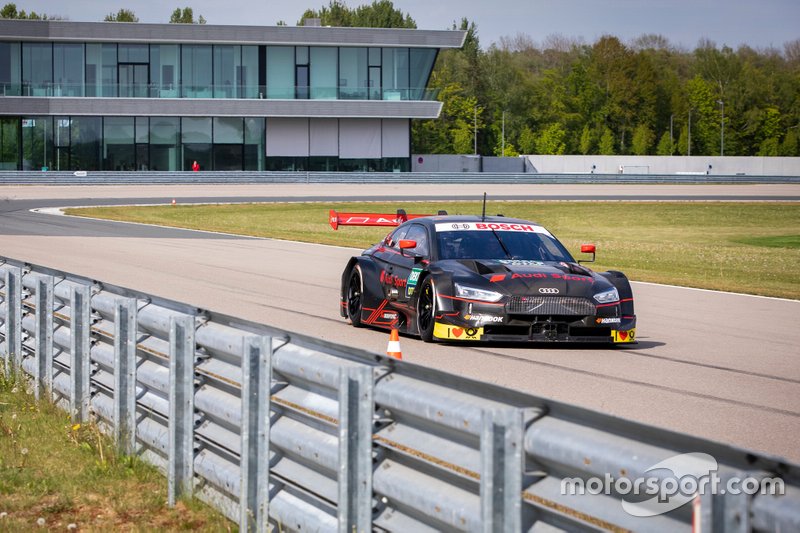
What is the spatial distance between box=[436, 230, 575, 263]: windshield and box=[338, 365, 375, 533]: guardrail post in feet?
26.6

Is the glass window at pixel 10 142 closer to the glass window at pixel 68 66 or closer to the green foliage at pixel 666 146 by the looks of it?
the glass window at pixel 68 66

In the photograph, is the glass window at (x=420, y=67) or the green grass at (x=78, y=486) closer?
the green grass at (x=78, y=486)

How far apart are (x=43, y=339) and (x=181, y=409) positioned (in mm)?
3325

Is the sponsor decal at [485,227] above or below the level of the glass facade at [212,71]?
below

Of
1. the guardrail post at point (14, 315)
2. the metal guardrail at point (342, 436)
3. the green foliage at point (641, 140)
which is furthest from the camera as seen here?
the green foliage at point (641, 140)

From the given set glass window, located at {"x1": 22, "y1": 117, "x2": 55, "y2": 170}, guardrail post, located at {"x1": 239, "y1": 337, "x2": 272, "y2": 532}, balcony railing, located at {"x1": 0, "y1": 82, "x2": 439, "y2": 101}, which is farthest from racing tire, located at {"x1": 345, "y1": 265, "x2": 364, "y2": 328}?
glass window, located at {"x1": 22, "y1": 117, "x2": 55, "y2": 170}

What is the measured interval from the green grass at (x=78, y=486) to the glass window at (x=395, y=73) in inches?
2648

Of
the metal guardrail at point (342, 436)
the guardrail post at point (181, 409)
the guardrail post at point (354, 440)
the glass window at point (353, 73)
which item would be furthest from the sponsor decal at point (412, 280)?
the glass window at point (353, 73)

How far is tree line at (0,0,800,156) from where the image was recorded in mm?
135250

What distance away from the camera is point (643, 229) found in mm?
41062

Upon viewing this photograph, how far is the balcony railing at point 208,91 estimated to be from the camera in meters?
71.7

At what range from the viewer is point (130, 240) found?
95.8ft

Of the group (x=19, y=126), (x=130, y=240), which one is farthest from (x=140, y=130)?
(x=130, y=240)

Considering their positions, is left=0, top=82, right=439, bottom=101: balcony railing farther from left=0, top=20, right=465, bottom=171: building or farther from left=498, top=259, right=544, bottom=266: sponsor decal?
left=498, top=259, right=544, bottom=266: sponsor decal
